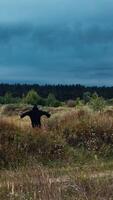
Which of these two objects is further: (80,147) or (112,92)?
(112,92)

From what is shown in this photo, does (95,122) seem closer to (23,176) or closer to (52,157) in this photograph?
(52,157)

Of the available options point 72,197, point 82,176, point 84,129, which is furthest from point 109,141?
point 72,197

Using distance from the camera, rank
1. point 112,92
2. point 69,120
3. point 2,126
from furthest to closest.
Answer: point 112,92 < point 69,120 < point 2,126

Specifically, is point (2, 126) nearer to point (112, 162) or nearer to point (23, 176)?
point (112, 162)

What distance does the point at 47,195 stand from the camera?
10.0m

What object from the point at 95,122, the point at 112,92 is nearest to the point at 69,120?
the point at 95,122

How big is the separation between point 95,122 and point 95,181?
11309 mm

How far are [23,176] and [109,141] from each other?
36.2 ft

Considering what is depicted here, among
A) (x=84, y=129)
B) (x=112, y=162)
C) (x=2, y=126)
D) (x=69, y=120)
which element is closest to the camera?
(x=112, y=162)

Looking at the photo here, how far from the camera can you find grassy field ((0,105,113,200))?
11469 millimetres

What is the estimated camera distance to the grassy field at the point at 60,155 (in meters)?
11.5

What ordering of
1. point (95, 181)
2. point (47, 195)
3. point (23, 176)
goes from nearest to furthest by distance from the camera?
point (47, 195)
point (23, 176)
point (95, 181)

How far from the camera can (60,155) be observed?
20188 mm

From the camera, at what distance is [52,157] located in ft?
65.4
